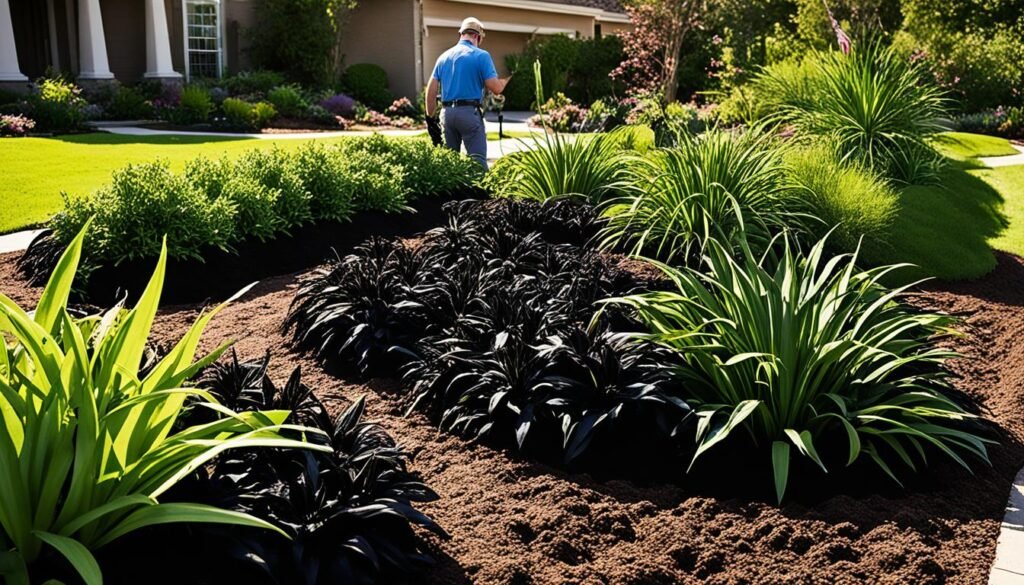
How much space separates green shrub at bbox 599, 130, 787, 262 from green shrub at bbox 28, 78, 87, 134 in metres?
13.3

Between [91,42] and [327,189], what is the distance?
15.9 m

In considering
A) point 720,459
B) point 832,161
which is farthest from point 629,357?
point 832,161

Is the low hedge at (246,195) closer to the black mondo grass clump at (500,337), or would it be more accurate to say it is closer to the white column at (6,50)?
the black mondo grass clump at (500,337)

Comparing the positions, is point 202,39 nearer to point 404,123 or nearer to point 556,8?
point 404,123

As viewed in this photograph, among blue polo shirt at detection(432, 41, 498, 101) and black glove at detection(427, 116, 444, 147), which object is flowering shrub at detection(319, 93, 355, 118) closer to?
black glove at detection(427, 116, 444, 147)

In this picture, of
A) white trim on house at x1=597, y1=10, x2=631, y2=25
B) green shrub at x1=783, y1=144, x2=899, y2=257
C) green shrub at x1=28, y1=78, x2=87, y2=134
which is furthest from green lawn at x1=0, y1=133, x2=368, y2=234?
white trim on house at x1=597, y1=10, x2=631, y2=25

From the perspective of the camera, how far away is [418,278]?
5898 mm

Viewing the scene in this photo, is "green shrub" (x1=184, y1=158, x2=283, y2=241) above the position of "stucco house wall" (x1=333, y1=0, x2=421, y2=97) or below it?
below

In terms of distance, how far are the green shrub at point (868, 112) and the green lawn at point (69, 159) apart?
243 inches

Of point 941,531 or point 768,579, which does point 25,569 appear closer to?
point 768,579

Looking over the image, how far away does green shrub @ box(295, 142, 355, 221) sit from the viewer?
8.44 metres

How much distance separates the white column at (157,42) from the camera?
22.5 m

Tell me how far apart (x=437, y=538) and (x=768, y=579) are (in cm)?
116

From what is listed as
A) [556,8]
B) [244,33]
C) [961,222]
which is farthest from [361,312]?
[556,8]
